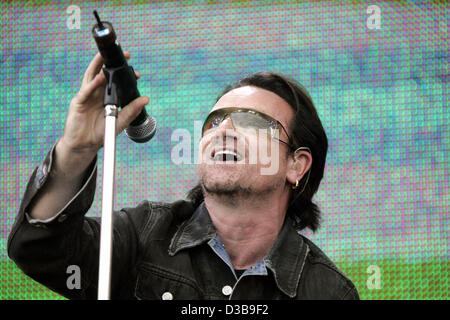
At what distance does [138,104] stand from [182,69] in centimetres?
103

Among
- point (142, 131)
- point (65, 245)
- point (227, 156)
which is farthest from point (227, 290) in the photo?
point (142, 131)

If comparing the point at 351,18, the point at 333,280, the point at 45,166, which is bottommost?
the point at 333,280

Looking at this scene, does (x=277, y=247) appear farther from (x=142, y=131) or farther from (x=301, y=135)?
(x=142, y=131)

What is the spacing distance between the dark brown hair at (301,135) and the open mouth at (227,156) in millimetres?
284

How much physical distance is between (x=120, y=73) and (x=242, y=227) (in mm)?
769

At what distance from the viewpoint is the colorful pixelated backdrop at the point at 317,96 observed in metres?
2.43

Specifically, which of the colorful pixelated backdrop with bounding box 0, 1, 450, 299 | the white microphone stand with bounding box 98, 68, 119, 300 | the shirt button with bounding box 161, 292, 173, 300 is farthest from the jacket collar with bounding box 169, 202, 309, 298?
the white microphone stand with bounding box 98, 68, 119, 300

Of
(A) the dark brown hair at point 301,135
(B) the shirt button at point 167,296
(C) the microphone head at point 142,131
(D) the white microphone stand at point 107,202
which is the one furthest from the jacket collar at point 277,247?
(D) the white microphone stand at point 107,202

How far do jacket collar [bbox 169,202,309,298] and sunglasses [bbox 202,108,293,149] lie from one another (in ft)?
0.89

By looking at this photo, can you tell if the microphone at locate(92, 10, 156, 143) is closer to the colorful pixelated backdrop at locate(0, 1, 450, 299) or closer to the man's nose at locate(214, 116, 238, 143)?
the man's nose at locate(214, 116, 238, 143)

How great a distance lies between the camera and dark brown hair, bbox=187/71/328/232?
7.36ft
